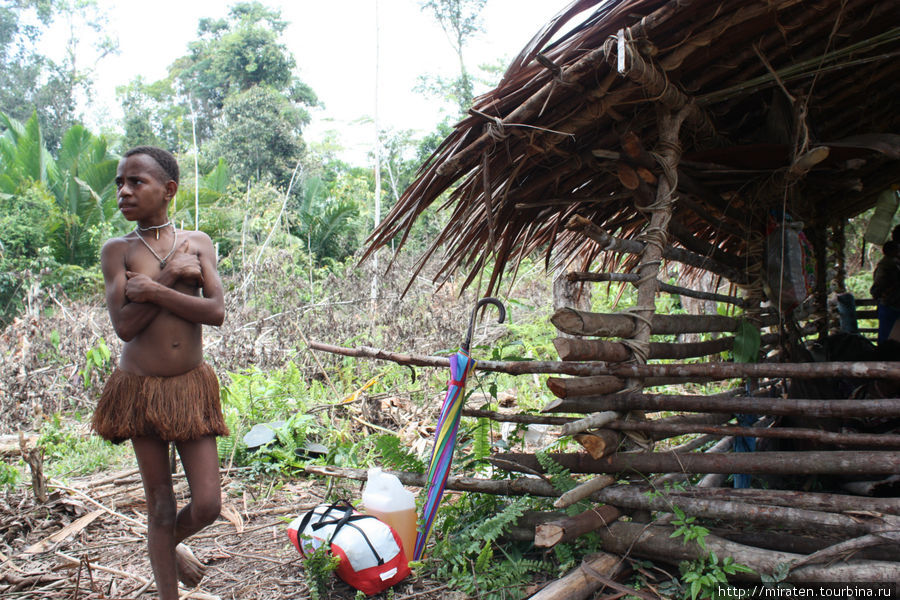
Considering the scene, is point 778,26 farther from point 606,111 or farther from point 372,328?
point 372,328

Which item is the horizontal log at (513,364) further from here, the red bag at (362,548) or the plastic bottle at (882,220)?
the plastic bottle at (882,220)

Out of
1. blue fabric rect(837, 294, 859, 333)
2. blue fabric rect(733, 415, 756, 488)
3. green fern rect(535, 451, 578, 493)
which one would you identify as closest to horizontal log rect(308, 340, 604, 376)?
green fern rect(535, 451, 578, 493)

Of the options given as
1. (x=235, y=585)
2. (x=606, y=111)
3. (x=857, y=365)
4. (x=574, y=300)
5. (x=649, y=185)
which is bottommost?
(x=235, y=585)

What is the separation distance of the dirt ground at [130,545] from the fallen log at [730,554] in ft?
2.23

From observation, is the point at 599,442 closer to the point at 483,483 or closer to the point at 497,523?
the point at 497,523

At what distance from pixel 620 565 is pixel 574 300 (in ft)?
12.1

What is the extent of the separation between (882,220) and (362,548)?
297 centimetres

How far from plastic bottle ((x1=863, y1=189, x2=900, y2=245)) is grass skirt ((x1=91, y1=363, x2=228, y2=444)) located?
10.5 ft

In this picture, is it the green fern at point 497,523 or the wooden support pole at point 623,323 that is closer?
the wooden support pole at point 623,323

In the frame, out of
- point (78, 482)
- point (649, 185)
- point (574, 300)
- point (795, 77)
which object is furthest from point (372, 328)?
point (795, 77)

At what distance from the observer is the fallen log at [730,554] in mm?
1902

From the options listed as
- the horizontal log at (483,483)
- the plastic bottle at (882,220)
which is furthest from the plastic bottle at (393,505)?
the plastic bottle at (882,220)

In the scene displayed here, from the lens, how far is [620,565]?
90.8 inches

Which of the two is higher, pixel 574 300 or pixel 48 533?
pixel 574 300
